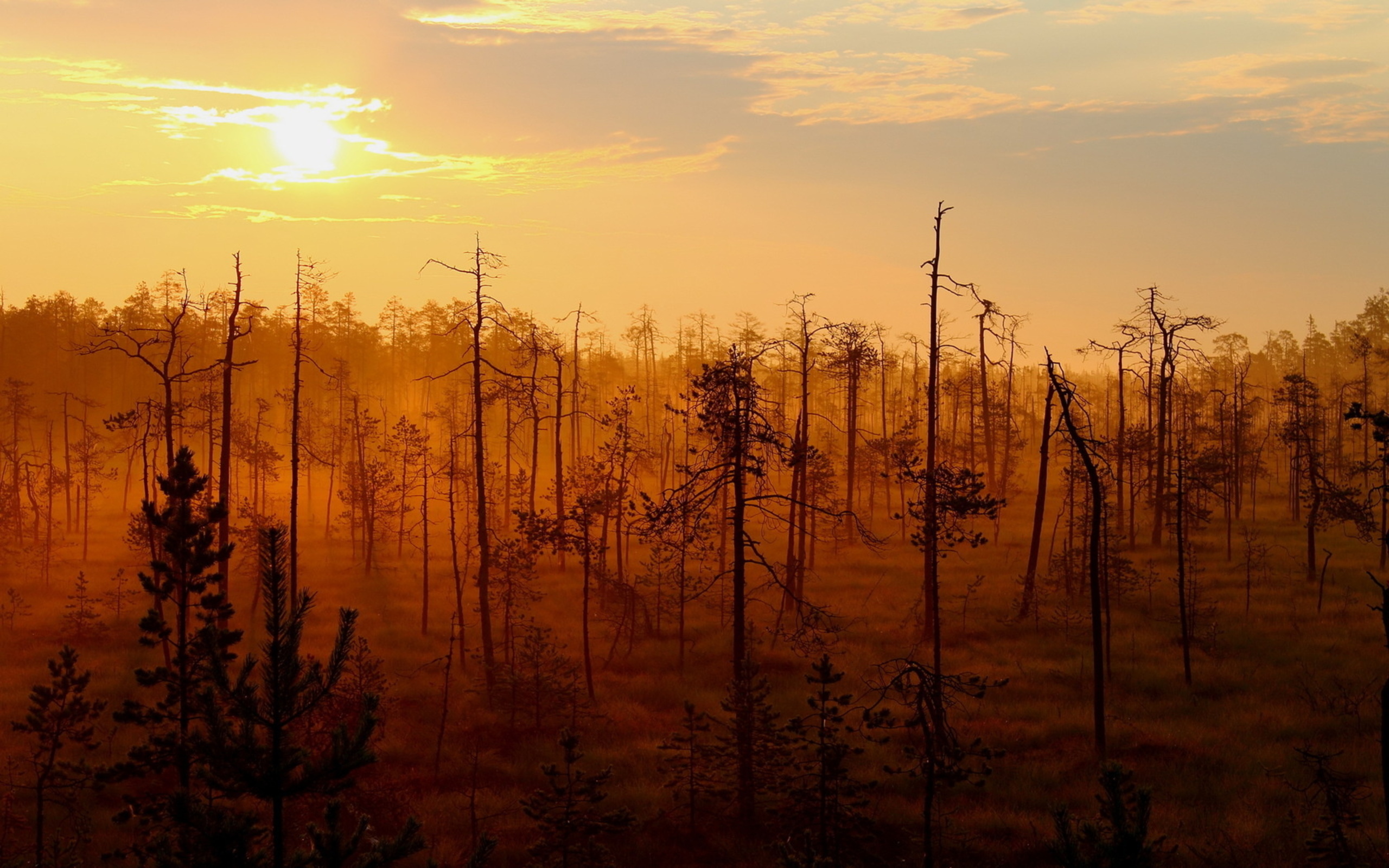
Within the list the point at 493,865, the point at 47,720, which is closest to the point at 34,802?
the point at 47,720

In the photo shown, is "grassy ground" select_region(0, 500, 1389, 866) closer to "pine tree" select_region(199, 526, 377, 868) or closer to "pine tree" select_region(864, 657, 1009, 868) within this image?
"pine tree" select_region(864, 657, 1009, 868)

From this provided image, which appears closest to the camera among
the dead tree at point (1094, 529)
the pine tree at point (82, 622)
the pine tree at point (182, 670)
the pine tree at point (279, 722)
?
the pine tree at point (279, 722)

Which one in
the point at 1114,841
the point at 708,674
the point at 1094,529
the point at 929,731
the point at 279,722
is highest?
the point at 1094,529

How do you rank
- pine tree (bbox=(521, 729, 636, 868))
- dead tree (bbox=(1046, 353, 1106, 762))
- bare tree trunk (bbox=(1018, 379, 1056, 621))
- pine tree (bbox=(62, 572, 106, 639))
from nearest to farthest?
pine tree (bbox=(521, 729, 636, 868)) → dead tree (bbox=(1046, 353, 1106, 762)) → bare tree trunk (bbox=(1018, 379, 1056, 621)) → pine tree (bbox=(62, 572, 106, 639))

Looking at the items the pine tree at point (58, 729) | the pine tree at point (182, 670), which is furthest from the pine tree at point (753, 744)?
the pine tree at point (58, 729)

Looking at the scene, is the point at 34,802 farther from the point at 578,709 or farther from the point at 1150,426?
the point at 1150,426

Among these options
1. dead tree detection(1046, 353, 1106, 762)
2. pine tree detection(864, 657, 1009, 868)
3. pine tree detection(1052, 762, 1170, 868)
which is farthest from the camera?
dead tree detection(1046, 353, 1106, 762)

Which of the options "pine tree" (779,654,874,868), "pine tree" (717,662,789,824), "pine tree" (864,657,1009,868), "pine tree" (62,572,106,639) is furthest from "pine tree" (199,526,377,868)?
"pine tree" (62,572,106,639)

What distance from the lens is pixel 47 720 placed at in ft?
53.4

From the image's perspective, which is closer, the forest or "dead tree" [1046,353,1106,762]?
the forest

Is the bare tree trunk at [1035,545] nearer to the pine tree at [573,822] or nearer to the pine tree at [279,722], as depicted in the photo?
the pine tree at [573,822]

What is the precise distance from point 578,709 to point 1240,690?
1800 centimetres

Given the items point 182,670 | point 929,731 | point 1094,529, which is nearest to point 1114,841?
point 929,731

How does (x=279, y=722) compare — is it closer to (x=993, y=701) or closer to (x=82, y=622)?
(x=993, y=701)
